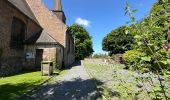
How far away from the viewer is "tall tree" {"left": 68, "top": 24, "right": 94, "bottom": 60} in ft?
253

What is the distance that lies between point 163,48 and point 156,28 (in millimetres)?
253

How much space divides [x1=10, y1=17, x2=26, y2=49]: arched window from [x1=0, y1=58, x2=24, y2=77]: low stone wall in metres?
1.43

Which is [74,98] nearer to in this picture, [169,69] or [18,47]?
[169,69]

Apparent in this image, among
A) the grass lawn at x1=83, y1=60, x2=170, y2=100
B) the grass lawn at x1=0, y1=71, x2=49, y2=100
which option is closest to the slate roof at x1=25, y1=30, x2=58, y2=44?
the grass lawn at x1=0, y1=71, x2=49, y2=100

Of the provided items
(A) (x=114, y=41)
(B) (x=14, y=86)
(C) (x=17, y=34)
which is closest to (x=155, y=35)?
(B) (x=14, y=86)

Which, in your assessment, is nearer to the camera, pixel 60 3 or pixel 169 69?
pixel 169 69

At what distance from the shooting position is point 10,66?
1947cm

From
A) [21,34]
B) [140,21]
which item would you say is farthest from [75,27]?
[140,21]

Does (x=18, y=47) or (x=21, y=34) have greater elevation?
(x=21, y=34)

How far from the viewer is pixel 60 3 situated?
Answer: 124ft

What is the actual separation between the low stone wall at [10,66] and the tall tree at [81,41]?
52.8 m

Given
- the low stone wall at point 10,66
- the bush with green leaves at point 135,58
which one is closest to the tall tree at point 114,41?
the low stone wall at point 10,66

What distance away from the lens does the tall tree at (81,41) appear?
7725 cm

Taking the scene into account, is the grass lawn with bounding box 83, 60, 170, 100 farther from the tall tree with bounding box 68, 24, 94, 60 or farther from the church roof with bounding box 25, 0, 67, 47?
the tall tree with bounding box 68, 24, 94, 60
